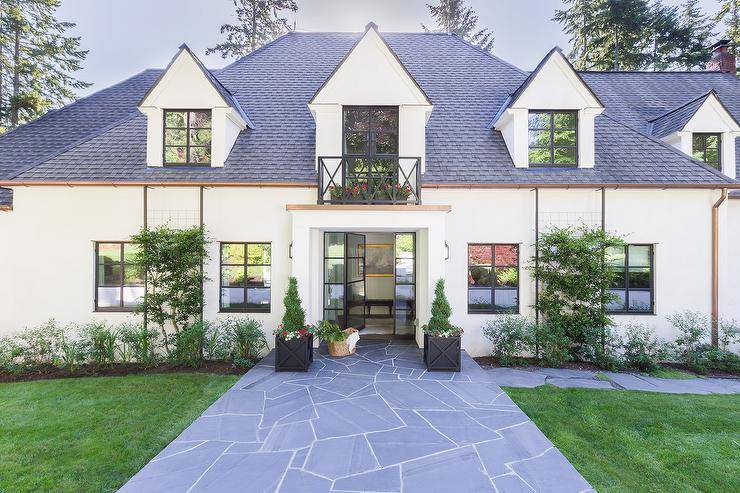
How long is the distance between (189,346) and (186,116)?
607 cm

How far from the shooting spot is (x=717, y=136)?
925 cm

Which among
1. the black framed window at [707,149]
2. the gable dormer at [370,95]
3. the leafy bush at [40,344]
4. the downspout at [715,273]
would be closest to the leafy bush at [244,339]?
the leafy bush at [40,344]

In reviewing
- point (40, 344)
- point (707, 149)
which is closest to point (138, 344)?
point (40, 344)

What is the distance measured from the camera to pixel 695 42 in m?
19.4

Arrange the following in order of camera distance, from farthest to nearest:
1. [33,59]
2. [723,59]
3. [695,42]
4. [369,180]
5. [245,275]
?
[695,42], [33,59], [723,59], [245,275], [369,180]

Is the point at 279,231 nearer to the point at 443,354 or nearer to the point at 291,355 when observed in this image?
the point at 291,355

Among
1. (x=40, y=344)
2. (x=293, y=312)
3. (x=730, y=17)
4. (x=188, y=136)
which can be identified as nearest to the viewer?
(x=293, y=312)

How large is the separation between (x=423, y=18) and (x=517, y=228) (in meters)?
24.3

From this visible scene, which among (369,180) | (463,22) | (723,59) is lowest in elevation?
(369,180)

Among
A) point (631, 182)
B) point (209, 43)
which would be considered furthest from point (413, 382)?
point (209, 43)

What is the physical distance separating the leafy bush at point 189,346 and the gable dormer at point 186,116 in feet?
13.9

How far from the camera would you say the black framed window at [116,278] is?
8461mm

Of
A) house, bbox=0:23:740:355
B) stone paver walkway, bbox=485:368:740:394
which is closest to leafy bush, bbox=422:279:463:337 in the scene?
house, bbox=0:23:740:355

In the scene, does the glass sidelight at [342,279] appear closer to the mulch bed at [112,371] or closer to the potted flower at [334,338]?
the potted flower at [334,338]
